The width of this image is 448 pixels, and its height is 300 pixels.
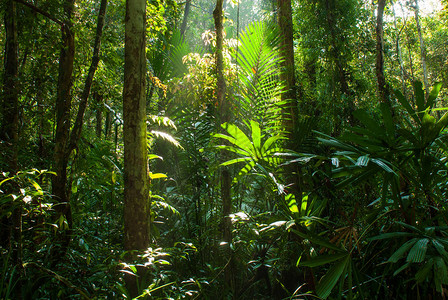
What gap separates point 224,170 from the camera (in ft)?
8.37

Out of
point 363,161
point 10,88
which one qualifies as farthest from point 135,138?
point 363,161

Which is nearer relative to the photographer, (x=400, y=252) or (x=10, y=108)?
(x=400, y=252)

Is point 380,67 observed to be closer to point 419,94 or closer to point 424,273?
A: point 419,94

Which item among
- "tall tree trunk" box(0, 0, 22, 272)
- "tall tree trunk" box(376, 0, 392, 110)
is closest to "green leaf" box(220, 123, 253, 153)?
"tall tree trunk" box(0, 0, 22, 272)

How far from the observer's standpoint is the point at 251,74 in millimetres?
2842

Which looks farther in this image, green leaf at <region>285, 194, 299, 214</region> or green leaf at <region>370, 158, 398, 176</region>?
green leaf at <region>285, 194, 299, 214</region>

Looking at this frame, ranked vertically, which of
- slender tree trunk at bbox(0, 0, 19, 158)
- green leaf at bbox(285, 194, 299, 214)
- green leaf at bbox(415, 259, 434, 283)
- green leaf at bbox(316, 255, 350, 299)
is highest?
slender tree trunk at bbox(0, 0, 19, 158)

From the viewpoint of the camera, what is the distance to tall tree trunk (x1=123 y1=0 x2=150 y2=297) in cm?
203

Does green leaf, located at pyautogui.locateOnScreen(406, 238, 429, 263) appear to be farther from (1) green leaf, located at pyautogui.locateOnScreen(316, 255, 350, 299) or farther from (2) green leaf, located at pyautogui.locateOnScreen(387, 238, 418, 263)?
(1) green leaf, located at pyautogui.locateOnScreen(316, 255, 350, 299)

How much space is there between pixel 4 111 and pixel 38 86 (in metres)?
0.36

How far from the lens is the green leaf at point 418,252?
125 cm

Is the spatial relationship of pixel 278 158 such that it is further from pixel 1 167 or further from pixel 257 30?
pixel 1 167

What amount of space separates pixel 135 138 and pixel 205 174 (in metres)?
1.27

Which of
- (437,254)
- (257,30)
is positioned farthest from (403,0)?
(437,254)
